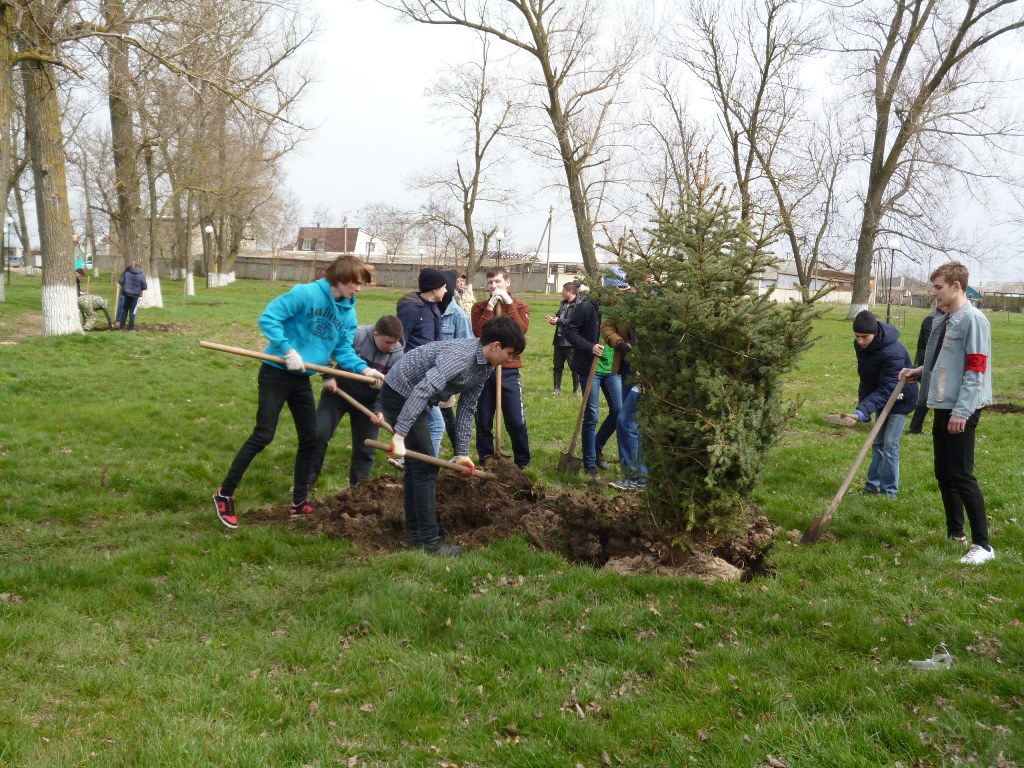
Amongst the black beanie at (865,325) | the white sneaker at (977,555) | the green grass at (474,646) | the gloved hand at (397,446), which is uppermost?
the black beanie at (865,325)

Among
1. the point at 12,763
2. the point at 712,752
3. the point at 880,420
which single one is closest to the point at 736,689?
the point at 712,752

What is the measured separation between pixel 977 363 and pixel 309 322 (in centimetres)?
486

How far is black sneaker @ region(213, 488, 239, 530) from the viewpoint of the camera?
6.23 meters

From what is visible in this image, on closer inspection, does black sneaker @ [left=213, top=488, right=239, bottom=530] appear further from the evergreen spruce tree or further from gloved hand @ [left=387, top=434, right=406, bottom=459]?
the evergreen spruce tree

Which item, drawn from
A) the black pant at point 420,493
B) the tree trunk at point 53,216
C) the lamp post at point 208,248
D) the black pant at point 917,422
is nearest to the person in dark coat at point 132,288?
the tree trunk at point 53,216

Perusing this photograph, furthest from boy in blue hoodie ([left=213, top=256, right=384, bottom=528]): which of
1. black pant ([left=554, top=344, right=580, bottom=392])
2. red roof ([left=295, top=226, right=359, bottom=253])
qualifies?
red roof ([left=295, top=226, right=359, bottom=253])

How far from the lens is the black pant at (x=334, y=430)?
6766 mm

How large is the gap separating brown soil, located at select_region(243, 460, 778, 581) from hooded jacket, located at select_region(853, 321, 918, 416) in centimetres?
187

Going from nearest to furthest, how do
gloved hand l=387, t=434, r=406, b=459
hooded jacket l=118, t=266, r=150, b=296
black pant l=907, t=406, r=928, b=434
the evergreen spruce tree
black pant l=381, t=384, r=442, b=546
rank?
the evergreen spruce tree → gloved hand l=387, t=434, r=406, b=459 → black pant l=381, t=384, r=442, b=546 → black pant l=907, t=406, r=928, b=434 → hooded jacket l=118, t=266, r=150, b=296

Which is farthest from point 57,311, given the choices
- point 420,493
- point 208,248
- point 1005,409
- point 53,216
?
point 208,248

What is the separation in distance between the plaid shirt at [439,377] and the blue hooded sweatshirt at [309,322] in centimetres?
76

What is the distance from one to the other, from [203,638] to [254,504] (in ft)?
9.27

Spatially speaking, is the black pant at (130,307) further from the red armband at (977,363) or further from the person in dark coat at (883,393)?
the red armband at (977,363)

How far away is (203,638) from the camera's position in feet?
14.6
